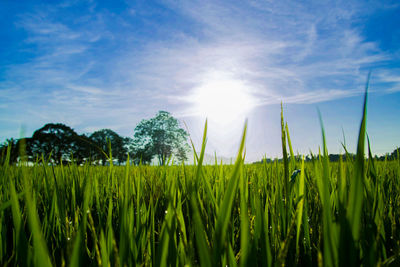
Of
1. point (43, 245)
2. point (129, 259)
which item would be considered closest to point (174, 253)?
point (129, 259)

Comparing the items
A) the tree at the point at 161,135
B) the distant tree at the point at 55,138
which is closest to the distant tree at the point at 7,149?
the distant tree at the point at 55,138

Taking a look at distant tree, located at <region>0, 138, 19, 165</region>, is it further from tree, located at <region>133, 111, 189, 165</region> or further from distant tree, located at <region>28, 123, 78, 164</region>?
tree, located at <region>133, 111, 189, 165</region>

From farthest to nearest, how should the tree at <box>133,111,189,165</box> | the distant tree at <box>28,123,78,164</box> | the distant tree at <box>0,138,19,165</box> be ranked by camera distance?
the tree at <box>133,111,189,165</box>, the distant tree at <box>28,123,78,164</box>, the distant tree at <box>0,138,19,165</box>

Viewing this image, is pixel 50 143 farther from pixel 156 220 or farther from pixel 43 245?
pixel 43 245

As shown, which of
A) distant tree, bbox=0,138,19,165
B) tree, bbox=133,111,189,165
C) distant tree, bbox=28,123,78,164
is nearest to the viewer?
distant tree, bbox=0,138,19,165

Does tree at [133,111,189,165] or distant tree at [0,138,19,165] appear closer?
distant tree at [0,138,19,165]

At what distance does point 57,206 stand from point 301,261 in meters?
0.86

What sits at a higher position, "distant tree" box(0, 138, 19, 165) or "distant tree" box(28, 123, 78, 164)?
"distant tree" box(28, 123, 78, 164)

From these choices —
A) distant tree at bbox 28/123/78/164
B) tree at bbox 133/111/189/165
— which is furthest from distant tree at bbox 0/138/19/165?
tree at bbox 133/111/189/165

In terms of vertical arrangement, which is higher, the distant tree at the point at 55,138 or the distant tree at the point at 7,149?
the distant tree at the point at 55,138

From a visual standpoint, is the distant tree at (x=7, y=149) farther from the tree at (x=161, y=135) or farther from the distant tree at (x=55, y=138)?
the tree at (x=161, y=135)

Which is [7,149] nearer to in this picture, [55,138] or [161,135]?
[55,138]

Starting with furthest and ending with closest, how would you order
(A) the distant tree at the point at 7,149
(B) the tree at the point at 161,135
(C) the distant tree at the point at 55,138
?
1. (B) the tree at the point at 161,135
2. (C) the distant tree at the point at 55,138
3. (A) the distant tree at the point at 7,149

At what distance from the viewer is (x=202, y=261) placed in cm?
35
